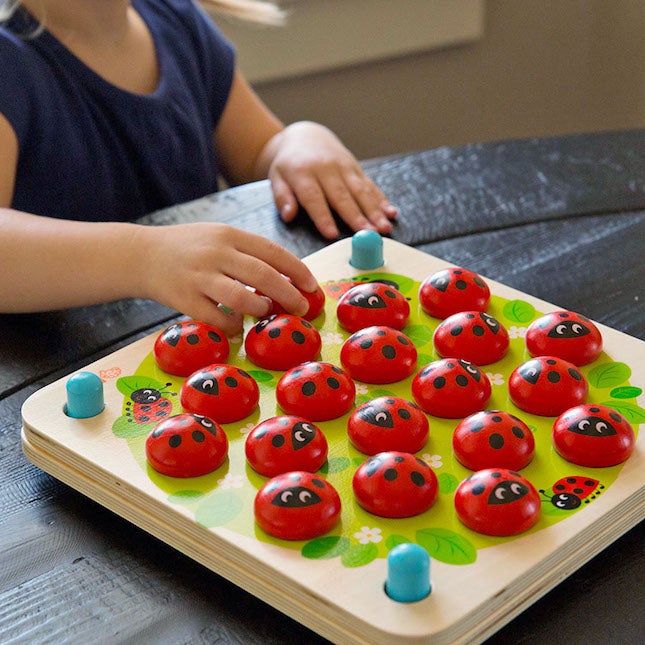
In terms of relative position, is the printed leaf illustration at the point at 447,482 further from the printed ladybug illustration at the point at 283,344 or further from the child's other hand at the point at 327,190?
the child's other hand at the point at 327,190

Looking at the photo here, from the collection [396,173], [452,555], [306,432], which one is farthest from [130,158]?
[452,555]

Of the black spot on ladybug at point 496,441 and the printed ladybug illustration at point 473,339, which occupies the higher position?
the black spot on ladybug at point 496,441

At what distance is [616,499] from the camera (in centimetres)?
57

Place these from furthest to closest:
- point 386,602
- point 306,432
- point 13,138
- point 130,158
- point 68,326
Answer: point 130,158 < point 13,138 < point 68,326 < point 306,432 < point 386,602

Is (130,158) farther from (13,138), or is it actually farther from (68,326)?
(68,326)

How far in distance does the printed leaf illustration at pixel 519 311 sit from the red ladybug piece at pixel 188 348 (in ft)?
0.70

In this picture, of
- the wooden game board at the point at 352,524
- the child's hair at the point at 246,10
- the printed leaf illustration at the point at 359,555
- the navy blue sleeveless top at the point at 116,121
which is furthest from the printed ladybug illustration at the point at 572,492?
the child's hair at the point at 246,10

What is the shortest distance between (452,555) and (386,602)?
51 mm

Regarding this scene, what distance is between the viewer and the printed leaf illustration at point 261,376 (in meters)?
0.70

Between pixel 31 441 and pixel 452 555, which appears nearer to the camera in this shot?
pixel 452 555

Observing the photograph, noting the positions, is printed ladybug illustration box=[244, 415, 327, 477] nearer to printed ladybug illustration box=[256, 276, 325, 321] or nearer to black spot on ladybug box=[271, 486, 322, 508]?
black spot on ladybug box=[271, 486, 322, 508]

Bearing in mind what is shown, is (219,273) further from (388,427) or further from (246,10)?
(246,10)

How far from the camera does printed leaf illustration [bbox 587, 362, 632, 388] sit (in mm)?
684

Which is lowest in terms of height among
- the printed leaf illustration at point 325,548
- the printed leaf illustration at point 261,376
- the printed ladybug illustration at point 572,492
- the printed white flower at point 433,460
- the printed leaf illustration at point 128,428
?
the printed leaf illustration at point 261,376
